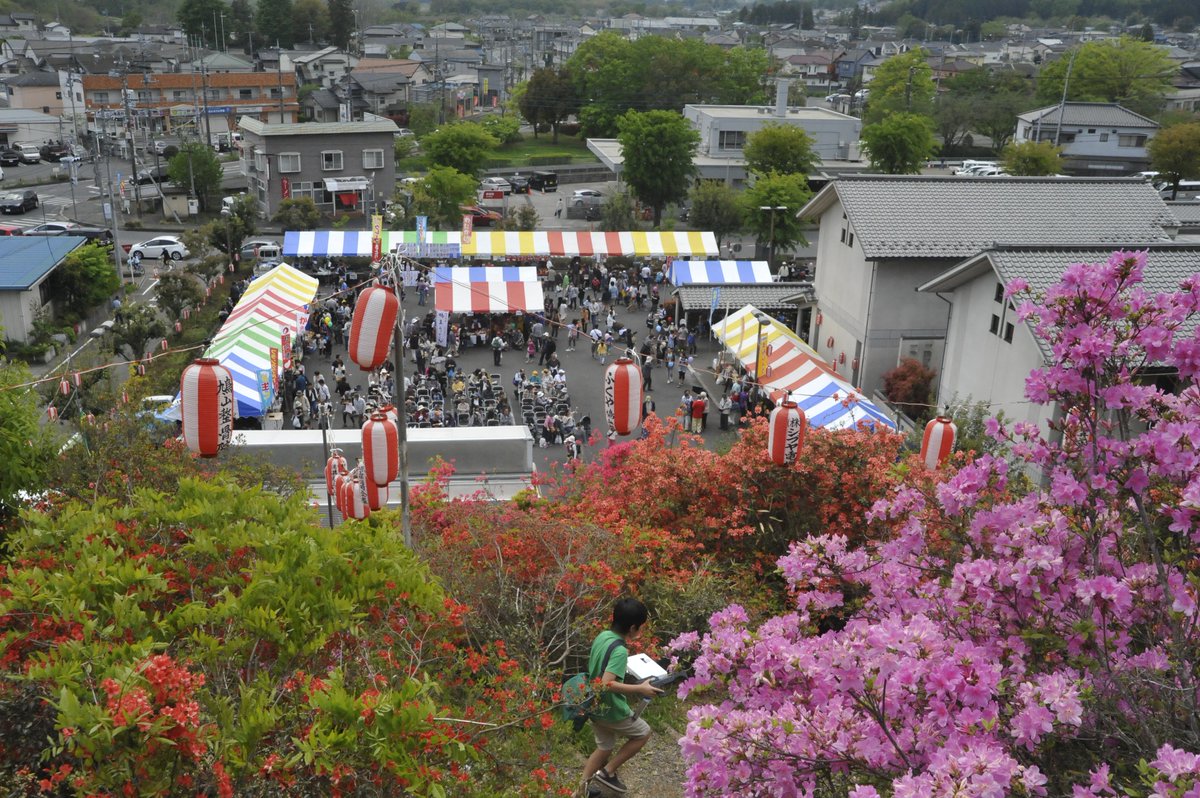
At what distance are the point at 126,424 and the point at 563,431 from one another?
9.76 metres

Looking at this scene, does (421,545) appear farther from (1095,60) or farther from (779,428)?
(1095,60)

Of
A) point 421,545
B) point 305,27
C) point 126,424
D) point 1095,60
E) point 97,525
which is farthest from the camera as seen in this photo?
point 305,27

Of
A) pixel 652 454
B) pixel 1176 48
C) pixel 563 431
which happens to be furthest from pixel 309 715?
pixel 1176 48

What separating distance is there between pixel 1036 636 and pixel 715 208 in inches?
1436

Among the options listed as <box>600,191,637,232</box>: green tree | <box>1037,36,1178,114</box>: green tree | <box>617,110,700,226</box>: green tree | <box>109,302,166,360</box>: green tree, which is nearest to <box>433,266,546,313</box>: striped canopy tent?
<box>109,302,166,360</box>: green tree

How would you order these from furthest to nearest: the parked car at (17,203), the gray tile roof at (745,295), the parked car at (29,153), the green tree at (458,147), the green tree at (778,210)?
the parked car at (29,153)
the green tree at (458,147)
the parked car at (17,203)
the green tree at (778,210)
the gray tile roof at (745,295)

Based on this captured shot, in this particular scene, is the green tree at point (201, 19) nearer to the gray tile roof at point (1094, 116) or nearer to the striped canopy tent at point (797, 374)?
the gray tile roof at point (1094, 116)

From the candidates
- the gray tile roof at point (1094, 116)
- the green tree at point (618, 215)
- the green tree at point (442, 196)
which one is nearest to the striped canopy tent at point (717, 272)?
the green tree at point (618, 215)

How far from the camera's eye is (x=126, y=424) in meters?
13.0

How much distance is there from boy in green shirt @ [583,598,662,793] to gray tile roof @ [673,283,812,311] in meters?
21.8

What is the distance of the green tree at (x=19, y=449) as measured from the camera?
10484mm

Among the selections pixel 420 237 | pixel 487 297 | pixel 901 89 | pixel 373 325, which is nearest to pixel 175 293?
pixel 420 237

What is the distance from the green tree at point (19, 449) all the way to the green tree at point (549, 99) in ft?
194

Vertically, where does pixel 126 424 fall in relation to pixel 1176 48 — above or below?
below
